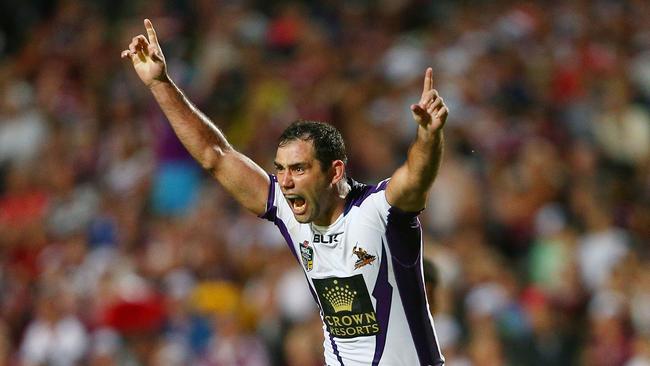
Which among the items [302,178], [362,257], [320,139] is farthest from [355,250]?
[320,139]

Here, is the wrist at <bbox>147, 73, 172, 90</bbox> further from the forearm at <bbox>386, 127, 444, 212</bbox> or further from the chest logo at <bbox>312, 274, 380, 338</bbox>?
the forearm at <bbox>386, 127, 444, 212</bbox>

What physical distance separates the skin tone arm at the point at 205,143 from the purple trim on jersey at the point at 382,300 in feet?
2.35

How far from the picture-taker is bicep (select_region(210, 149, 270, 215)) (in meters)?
5.46

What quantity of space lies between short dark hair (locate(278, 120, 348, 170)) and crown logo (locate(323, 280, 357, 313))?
1.77 feet

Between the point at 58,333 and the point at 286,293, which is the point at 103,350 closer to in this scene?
the point at 58,333

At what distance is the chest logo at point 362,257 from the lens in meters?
5.05

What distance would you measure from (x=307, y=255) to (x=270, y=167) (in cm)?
565

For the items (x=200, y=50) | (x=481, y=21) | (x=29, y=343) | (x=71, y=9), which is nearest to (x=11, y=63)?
(x=71, y=9)

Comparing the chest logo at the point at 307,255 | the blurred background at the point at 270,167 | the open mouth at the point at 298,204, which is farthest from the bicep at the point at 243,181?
the blurred background at the point at 270,167

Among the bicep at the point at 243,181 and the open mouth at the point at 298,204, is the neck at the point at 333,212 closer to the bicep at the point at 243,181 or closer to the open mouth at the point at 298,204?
the open mouth at the point at 298,204

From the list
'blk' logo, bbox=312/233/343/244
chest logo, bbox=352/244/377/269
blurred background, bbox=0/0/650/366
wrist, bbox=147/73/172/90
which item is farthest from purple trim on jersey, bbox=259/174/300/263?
blurred background, bbox=0/0/650/366

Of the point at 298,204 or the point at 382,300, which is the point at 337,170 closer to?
the point at 298,204

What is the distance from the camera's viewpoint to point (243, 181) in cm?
546

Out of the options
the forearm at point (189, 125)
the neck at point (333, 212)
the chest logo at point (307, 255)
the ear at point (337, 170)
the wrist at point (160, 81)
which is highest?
the wrist at point (160, 81)
